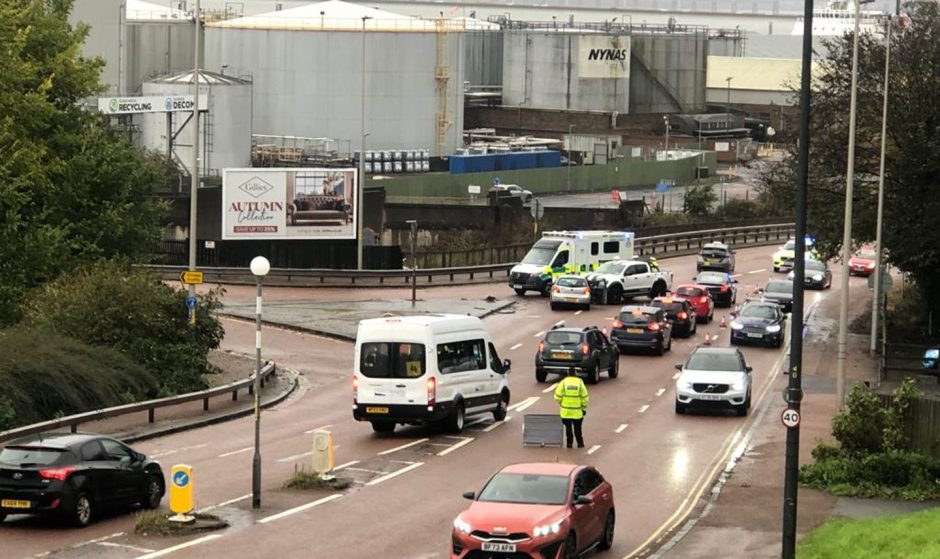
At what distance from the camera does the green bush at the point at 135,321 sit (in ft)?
134

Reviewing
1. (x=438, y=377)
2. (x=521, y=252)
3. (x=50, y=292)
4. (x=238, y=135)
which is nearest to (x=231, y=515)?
(x=438, y=377)

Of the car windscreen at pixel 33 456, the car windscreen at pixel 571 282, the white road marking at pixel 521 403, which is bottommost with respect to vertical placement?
the white road marking at pixel 521 403

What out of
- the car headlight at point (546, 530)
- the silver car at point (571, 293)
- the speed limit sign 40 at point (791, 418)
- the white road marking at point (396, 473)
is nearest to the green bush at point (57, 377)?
the white road marking at point (396, 473)

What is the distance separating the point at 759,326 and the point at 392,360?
20689mm

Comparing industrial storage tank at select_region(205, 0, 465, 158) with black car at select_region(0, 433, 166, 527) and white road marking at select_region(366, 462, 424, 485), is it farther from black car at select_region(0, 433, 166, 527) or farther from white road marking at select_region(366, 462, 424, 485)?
black car at select_region(0, 433, 166, 527)

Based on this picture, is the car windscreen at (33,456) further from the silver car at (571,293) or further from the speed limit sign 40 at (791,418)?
the silver car at (571,293)

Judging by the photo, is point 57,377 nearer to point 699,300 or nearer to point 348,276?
point 699,300

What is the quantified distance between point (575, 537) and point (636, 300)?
138 feet

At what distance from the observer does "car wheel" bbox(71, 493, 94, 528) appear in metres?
24.1

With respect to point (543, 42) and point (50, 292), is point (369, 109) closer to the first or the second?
point (543, 42)

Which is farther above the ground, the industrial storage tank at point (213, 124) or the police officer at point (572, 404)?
the industrial storage tank at point (213, 124)

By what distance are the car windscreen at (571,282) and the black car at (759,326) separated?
8455 mm

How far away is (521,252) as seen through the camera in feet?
257

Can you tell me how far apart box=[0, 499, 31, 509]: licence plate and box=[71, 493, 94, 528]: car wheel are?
687mm
